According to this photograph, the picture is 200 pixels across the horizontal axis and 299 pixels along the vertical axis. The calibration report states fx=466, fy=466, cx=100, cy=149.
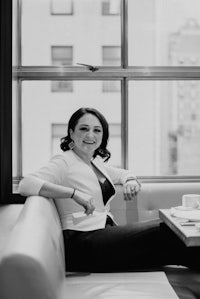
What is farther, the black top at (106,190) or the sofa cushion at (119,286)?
the black top at (106,190)

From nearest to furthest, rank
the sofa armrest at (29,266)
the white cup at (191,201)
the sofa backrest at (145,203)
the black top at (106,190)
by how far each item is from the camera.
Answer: the sofa armrest at (29,266)
the white cup at (191,201)
the black top at (106,190)
the sofa backrest at (145,203)

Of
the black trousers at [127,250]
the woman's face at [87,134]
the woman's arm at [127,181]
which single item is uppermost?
the woman's face at [87,134]

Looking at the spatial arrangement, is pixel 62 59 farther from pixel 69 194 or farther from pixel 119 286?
pixel 119 286

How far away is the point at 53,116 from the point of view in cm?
288

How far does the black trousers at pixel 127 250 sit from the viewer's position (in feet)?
6.40

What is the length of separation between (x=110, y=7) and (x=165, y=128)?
82cm

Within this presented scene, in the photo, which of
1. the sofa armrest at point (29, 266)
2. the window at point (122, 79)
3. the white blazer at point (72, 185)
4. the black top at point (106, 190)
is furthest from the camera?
the window at point (122, 79)

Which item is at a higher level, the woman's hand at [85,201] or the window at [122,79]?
the window at [122,79]

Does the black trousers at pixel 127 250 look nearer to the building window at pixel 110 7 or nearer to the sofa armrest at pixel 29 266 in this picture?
the sofa armrest at pixel 29 266

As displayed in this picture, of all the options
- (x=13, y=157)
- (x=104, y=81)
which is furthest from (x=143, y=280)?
(x=104, y=81)

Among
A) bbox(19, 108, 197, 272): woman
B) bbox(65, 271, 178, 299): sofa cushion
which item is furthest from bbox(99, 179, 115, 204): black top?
bbox(65, 271, 178, 299): sofa cushion

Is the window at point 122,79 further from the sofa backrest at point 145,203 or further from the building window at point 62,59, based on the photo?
the sofa backrest at point 145,203

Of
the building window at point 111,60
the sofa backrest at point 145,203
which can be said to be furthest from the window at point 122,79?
the sofa backrest at point 145,203

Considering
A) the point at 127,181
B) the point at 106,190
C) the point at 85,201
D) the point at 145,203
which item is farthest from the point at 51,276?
the point at 145,203
